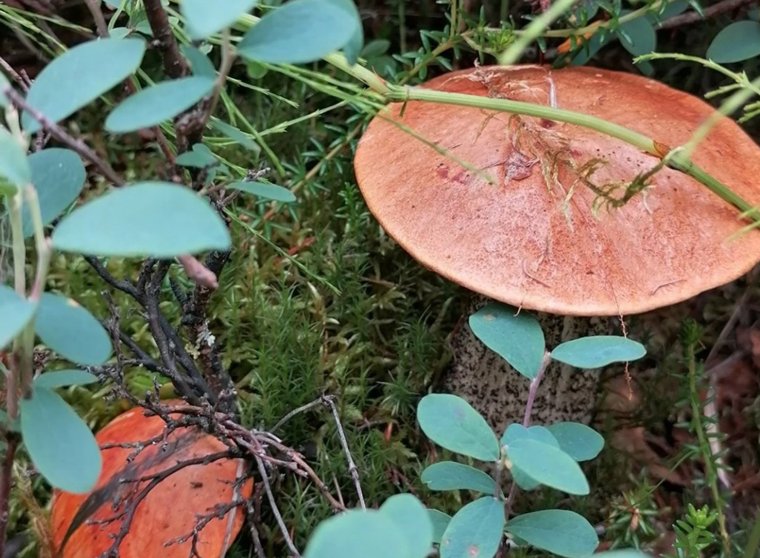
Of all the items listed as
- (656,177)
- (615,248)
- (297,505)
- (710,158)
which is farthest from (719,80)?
(297,505)

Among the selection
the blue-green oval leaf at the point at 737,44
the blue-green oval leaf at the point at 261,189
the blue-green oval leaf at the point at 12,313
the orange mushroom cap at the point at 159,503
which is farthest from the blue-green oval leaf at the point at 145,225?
the blue-green oval leaf at the point at 737,44

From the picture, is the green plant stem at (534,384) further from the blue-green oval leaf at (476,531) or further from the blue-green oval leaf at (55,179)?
the blue-green oval leaf at (55,179)

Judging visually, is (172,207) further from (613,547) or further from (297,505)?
(613,547)

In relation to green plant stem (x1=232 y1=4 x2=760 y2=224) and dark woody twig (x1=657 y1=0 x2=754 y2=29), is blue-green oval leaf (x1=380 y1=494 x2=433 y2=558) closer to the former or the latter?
green plant stem (x1=232 y1=4 x2=760 y2=224)

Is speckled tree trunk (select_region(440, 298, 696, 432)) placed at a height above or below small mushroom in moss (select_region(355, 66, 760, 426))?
below

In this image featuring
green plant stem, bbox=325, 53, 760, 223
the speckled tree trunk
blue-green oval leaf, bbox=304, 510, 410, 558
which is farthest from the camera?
the speckled tree trunk

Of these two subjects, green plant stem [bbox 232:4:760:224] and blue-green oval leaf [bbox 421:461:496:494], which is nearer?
blue-green oval leaf [bbox 421:461:496:494]

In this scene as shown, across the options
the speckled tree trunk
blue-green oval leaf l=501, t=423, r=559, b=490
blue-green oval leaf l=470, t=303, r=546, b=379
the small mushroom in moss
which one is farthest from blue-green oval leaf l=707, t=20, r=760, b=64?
blue-green oval leaf l=501, t=423, r=559, b=490
